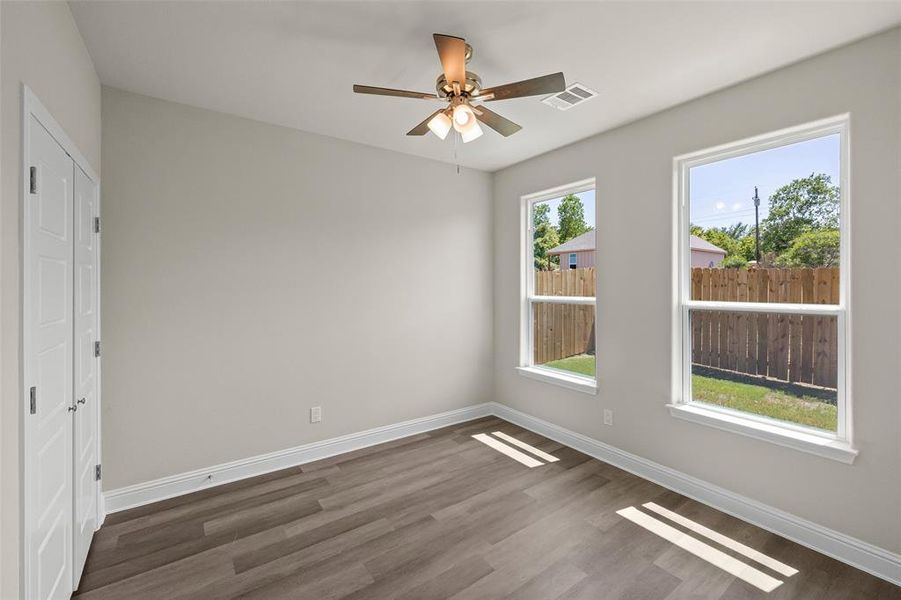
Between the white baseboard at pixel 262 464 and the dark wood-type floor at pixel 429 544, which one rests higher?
the white baseboard at pixel 262 464

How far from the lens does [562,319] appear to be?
13.4 ft

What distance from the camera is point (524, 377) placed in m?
4.36

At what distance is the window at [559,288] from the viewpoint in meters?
3.80

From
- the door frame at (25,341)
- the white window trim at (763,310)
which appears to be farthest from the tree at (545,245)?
the door frame at (25,341)

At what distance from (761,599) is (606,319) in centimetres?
201

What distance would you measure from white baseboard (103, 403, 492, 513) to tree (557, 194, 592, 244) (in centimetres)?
215

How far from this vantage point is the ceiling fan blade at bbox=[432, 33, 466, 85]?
1.79 m

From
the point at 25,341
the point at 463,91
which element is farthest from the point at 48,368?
the point at 463,91

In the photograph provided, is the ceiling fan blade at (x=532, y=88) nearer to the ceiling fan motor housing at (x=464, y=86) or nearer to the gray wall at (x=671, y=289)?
the ceiling fan motor housing at (x=464, y=86)

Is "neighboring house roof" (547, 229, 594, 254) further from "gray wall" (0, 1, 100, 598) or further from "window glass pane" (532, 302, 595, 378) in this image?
"gray wall" (0, 1, 100, 598)

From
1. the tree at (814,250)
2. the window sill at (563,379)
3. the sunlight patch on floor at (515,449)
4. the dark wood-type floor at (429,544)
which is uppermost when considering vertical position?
the tree at (814,250)

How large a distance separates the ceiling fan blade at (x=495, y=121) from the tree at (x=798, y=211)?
5.78 feet

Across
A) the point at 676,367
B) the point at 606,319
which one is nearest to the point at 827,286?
the point at 676,367

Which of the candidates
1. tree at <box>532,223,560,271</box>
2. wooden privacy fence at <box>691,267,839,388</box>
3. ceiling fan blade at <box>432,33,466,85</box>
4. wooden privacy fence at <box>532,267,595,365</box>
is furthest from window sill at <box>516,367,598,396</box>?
ceiling fan blade at <box>432,33,466,85</box>
